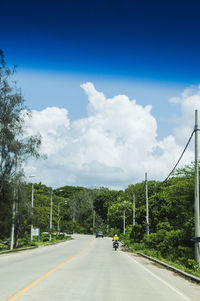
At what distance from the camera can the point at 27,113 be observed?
34062 mm

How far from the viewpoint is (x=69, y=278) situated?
1268 centimetres

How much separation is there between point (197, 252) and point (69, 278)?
664 centimetres

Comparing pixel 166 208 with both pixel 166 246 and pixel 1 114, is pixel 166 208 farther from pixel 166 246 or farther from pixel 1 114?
pixel 1 114

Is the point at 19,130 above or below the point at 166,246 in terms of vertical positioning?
above

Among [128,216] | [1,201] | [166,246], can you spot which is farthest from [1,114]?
[128,216]

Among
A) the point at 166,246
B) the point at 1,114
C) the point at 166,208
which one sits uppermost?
the point at 1,114

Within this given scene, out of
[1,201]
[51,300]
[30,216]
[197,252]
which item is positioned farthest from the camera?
[30,216]

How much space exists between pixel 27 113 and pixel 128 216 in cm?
5049

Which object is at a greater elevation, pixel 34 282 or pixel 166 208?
pixel 166 208

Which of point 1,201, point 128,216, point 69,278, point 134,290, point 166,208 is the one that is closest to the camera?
point 134,290

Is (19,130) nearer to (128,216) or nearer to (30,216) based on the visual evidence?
(30,216)

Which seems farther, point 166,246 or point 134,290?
point 166,246

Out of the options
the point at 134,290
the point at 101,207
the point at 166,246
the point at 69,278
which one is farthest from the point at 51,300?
the point at 101,207

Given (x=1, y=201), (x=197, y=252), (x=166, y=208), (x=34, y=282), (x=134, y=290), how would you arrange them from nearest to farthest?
1. (x=134, y=290)
2. (x=34, y=282)
3. (x=197, y=252)
4. (x=1, y=201)
5. (x=166, y=208)
